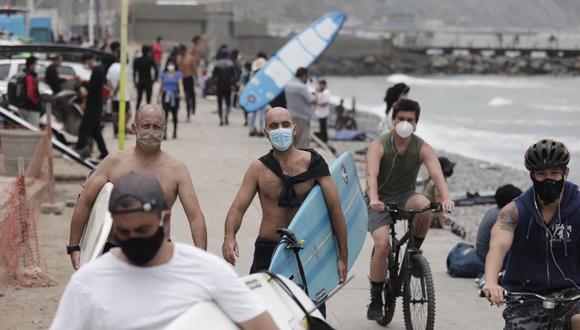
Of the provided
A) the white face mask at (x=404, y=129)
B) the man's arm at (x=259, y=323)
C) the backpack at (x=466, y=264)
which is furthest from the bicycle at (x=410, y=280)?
the man's arm at (x=259, y=323)

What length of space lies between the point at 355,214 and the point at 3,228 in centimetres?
350

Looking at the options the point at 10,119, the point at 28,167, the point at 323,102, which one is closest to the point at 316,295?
the point at 28,167

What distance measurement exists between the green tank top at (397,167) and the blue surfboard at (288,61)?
43.1 feet

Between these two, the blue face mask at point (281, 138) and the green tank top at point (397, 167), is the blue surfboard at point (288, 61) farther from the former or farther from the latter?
the blue face mask at point (281, 138)

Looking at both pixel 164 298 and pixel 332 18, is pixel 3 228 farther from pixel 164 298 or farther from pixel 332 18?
pixel 332 18

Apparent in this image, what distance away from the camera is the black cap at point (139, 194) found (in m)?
3.84

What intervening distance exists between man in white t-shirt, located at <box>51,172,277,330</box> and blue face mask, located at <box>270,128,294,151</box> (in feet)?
10.5

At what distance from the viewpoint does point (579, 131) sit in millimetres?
63406

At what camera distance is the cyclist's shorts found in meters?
5.78

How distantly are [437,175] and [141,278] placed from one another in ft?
15.6

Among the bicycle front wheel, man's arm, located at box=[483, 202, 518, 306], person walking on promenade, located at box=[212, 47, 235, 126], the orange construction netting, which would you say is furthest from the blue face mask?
person walking on promenade, located at box=[212, 47, 235, 126]

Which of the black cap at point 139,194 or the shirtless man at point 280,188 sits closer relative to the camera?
the black cap at point 139,194

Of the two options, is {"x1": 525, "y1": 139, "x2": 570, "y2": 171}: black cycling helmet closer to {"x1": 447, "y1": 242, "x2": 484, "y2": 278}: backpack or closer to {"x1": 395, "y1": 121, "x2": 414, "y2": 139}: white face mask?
{"x1": 395, "y1": 121, "x2": 414, "y2": 139}: white face mask

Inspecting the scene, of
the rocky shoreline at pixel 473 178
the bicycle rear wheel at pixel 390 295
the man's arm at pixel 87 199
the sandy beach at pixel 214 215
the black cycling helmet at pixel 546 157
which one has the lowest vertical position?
the rocky shoreline at pixel 473 178
